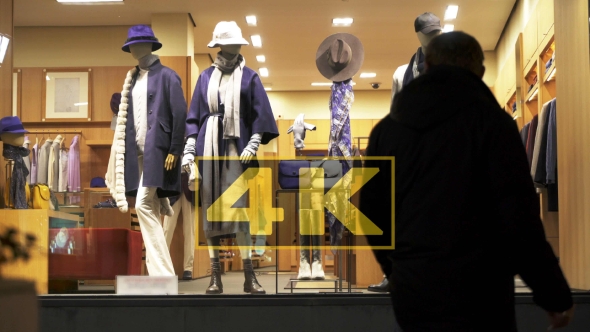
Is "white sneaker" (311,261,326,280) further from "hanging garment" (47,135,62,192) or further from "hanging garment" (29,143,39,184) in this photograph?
"hanging garment" (29,143,39,184)

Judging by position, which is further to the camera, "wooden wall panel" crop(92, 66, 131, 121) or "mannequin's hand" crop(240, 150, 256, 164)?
"wooden wall panel" crop(92, 66, 131, 121)

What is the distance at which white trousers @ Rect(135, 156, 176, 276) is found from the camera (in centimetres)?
480

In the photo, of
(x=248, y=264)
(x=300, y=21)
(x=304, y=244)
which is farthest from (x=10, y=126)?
(x=300, y=21)

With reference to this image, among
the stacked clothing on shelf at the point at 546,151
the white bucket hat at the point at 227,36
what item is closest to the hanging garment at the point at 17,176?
the white bucket hat at the point at 227,36

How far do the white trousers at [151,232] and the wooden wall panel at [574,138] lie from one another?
2.34m

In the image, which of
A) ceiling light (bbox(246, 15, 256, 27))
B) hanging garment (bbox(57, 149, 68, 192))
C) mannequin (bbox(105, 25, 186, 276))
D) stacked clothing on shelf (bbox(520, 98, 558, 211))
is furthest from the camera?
ceiling light (bbox(246, 15, 256, 27))

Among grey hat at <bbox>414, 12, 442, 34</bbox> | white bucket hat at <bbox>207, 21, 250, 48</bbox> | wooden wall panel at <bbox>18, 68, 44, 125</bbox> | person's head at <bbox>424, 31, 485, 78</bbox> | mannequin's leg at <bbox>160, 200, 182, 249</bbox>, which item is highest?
grey hat at <bbox>414, 12, 442, 34</bbox>

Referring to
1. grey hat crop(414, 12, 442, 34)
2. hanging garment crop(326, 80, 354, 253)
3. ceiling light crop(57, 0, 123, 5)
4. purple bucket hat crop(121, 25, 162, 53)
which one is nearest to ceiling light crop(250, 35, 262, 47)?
ceiling light crop(57, 0, 123, 5)

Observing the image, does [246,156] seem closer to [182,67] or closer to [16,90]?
[16,90]

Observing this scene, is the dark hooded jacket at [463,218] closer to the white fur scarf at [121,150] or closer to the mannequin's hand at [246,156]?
the mannequin's hand at [246,156]

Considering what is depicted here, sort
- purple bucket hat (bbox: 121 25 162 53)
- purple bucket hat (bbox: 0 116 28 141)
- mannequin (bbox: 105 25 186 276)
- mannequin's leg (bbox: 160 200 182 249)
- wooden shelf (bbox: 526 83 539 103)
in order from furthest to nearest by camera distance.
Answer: wooden shelf (bbox: 526 83 539 103) < mannequin's leg (bbox: 160 200 182 249) < purple bucket hat (bbox: 0 116 28 141) < purple bucket hat (bbox: 121 25 162 53) < mannequin (bbox: 105 25 186 276)

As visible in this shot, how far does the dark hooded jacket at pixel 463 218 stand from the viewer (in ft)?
6.42

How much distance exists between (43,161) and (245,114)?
221cm

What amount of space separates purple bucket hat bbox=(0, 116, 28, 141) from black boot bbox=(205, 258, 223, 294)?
1503 millimetres
